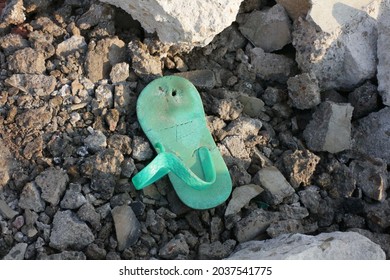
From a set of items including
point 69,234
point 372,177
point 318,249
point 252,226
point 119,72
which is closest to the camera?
point 318,249

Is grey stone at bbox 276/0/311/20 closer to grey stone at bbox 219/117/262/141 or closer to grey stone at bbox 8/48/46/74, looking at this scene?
grey stone at bbox 219/117/262/141

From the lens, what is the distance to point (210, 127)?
2.35 m

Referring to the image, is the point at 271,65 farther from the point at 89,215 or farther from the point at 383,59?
the point at 89,215

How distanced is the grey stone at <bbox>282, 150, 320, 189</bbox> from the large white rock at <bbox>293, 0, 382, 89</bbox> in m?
0.39

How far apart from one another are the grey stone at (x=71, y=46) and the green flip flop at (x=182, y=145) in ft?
1.07

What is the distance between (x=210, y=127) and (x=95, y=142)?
0.46 meters

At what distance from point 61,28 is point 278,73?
36.2 inches

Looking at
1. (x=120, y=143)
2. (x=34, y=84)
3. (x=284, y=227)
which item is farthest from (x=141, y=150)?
(x=284, y=227)

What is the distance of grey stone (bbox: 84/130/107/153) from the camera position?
7.15 feet

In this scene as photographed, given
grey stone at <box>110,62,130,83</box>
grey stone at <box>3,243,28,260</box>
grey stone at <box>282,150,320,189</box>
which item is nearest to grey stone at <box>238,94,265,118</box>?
grey stone at <box>282,150,320,189</box>

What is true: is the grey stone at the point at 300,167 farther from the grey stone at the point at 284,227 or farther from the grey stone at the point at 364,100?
the grey stone at the point at 364,100

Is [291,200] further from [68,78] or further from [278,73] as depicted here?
[68,78]

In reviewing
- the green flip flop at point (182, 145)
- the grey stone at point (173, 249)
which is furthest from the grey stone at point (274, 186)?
the grey stone at point (173, 249)

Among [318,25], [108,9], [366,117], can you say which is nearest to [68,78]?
[108,9]
